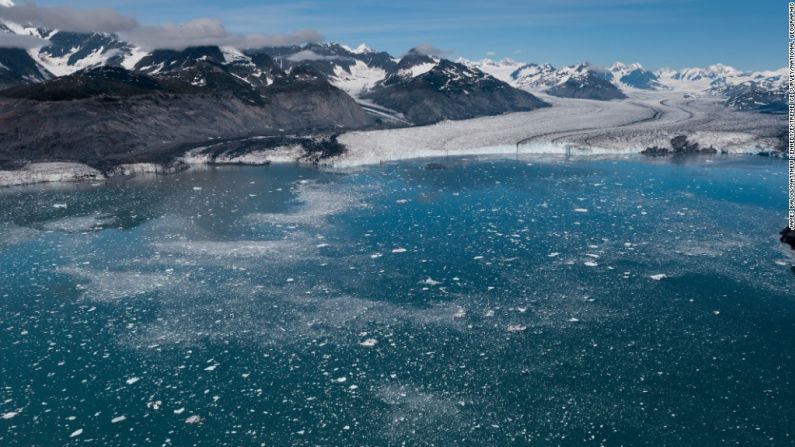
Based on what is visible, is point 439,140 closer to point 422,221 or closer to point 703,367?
point 422,221

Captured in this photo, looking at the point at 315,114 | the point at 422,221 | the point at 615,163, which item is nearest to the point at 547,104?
the point at 315,114

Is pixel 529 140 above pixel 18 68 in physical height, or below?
below

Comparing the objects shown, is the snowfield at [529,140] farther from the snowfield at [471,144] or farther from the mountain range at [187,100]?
the mountain range at [187,100]

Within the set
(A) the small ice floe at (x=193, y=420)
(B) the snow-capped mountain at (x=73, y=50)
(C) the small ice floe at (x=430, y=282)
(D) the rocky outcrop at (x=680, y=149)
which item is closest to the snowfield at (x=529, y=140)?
(D) the rocky outcrop at (x=680, y=149)

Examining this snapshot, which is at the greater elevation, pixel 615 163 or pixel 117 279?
pixel 615 163

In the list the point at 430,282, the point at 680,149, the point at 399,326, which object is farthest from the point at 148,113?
the point at 680,149

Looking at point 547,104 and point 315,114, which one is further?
point 547,104

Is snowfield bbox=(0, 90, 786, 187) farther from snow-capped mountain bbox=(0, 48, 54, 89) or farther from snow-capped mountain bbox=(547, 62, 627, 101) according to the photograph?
snow-capped mountain bbox=(547, 62, 627, 101)

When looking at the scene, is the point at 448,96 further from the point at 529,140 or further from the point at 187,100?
the point at 187,100

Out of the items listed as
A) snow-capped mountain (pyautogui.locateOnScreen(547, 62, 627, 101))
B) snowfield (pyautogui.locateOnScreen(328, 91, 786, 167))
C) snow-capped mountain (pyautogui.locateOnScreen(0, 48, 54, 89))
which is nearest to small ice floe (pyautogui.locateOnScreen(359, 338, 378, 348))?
snowfield (pyautogui.locateOnScreen(328, 91, 786, 167))
